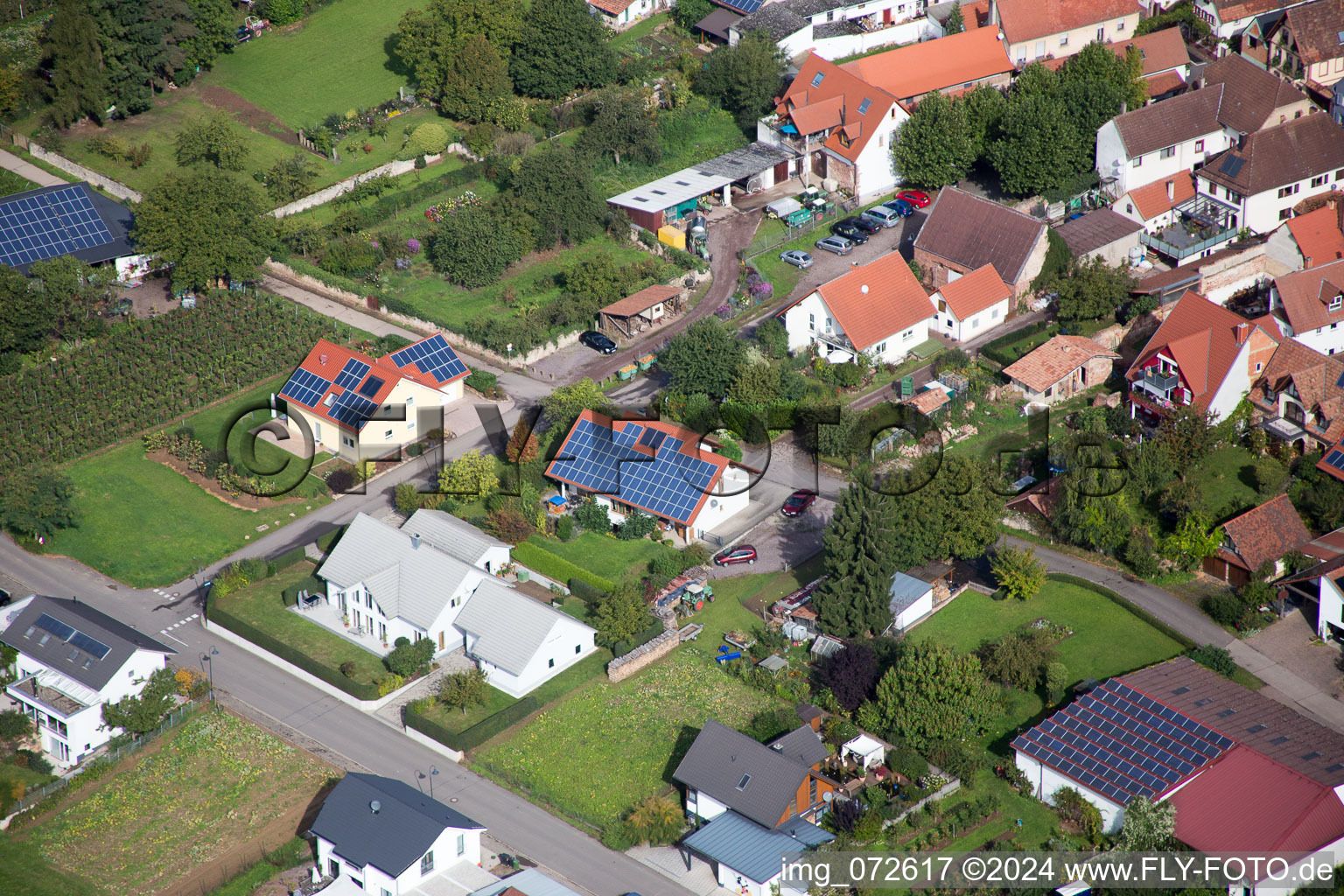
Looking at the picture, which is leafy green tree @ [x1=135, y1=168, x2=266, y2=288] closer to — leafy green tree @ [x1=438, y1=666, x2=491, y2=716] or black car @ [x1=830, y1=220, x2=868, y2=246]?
black car @ [x1=830, y1=220, x2=868, y2=246]

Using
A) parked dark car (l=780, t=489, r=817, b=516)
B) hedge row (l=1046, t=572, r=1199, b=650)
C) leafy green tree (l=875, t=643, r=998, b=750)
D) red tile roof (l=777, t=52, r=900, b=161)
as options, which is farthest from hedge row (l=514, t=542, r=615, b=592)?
red tile roof (l=777, t=52, r=900, b=161)

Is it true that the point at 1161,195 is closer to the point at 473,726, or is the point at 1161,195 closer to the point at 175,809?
the point at 473,726

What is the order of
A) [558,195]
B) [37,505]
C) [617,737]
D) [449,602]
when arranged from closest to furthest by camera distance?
[617,737] < [449,602] < [37,505] < [558,195]

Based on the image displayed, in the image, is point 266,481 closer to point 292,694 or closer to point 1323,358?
point 292,694

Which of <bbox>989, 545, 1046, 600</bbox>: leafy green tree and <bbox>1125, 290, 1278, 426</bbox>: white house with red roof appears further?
<bbox>1125, 290, 1278, 426</bbox>: white house with red roof

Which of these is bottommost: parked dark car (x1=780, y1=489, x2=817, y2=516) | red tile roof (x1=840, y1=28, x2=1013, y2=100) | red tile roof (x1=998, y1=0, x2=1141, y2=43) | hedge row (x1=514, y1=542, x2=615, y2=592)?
hedge row (x1=514, y1=542, x2=615, y2=592)

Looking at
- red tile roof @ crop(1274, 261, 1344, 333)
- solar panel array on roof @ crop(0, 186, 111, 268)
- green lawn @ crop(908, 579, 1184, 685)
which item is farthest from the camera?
solar panel array on roof @ crop(0, 186, 111, 268)

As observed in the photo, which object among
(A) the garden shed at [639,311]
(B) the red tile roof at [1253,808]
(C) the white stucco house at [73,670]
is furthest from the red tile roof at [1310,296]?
(C) the white stucco house at [73,670]

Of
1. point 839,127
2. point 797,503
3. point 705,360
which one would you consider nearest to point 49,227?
point 705,360

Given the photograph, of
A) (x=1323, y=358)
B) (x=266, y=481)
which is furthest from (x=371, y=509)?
(x=1323, y=358)
